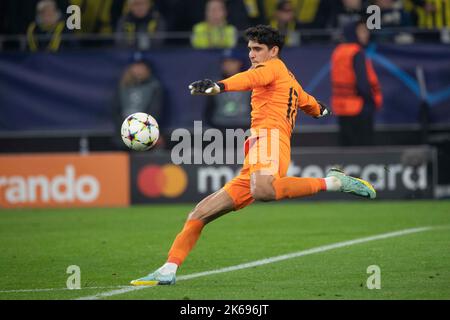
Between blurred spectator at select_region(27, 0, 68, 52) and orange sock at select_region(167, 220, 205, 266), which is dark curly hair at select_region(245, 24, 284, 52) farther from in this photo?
blurred spectator at select_region(27, 0, 68, 52)

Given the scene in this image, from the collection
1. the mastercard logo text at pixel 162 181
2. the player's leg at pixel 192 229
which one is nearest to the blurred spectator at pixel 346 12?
the mastercard logo text at pixel 162 181

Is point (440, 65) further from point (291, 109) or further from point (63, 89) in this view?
point (291, 109)

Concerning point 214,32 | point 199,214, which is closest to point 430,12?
point 214,32

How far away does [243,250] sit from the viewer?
11281 millimetres

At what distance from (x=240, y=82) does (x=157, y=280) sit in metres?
1.75

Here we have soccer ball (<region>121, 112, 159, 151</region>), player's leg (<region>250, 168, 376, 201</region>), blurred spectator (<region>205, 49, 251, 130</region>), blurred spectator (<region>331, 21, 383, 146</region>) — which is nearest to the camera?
player's leg (<region>250, 168, 376, 201</region>)

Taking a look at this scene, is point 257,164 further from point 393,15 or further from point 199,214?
point 393,15

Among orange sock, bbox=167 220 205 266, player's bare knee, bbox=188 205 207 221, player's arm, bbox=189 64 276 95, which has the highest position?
player's arm, bbox=189 64 276 95

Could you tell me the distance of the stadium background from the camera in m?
16.8

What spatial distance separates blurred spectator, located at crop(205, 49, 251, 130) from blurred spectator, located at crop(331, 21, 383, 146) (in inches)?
57.1

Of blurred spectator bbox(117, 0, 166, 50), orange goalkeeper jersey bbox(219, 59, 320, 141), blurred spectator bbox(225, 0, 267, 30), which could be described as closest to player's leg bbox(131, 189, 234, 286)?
orange goalkeeper jersey bbox(219, 59, 320, 141)

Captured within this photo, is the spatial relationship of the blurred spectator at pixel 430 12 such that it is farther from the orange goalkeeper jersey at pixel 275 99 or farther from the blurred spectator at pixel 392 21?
the orange goalkeeper jersey at pixel 275 99

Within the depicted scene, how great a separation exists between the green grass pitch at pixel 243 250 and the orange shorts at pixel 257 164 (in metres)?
0.73

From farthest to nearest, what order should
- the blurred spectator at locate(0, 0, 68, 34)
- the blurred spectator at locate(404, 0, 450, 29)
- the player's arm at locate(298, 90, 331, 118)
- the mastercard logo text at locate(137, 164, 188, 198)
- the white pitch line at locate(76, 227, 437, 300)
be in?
the blurred spectator at locate(0, 0, 68, 34)
the blurred spectator at locate(404, 0, 450, 29)
the mastercard logo text at locate(137, 164, 188, 198)
the player's arm at locate(298, 90, 331, 118)
the white pitch line at locate(76, 227, 437, 300)
